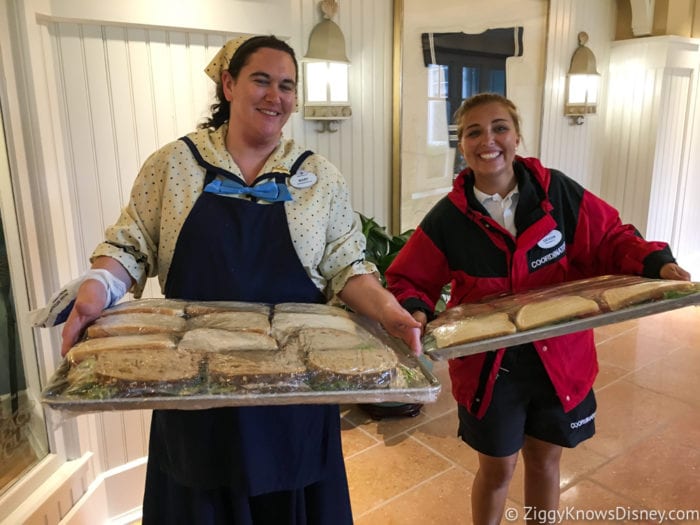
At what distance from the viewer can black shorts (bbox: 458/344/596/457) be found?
62.6 inches

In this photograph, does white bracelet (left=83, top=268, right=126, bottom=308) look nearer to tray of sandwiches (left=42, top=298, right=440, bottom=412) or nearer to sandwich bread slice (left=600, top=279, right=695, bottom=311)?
tray of sandwiches (left=42, top=298, right=440, bottom=412)

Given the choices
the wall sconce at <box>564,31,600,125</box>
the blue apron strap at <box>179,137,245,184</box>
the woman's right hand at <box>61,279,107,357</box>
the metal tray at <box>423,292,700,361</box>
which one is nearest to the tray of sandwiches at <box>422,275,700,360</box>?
the metal tray at <box>423,292,700,361</box>

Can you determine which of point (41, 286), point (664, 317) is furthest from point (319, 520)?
point (664, 317)

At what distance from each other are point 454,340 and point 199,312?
0.51 meters

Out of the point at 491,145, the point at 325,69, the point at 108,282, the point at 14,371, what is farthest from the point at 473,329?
→ the point at 325,69

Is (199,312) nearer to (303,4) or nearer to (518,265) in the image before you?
(518,265)

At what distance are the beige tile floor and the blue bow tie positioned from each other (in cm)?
146

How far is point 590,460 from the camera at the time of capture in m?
2.56

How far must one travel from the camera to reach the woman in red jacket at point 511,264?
5.16 feet

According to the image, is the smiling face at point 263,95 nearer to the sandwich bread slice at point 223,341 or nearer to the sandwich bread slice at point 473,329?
the sandwich bread slice at point 223,341

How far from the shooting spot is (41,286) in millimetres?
1830

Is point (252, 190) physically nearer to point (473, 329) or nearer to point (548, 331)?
point (473, 329)

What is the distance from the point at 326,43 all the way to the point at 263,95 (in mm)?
1613

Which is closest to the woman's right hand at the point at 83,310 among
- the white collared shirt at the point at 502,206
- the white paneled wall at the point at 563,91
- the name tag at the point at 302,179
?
the name tag at the point at 302,179
